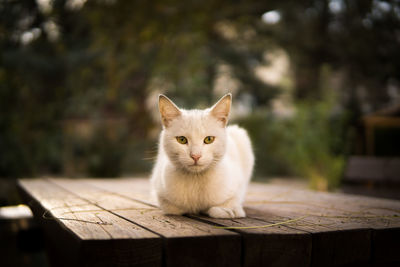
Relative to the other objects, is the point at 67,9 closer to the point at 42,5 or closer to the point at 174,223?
the point at 42,5

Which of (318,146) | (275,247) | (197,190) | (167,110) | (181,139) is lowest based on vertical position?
(275,247)

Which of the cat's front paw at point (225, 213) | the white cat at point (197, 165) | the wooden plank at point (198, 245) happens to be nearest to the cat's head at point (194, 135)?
the white cat at point (197, 165)

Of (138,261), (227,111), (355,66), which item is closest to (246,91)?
(355,66)

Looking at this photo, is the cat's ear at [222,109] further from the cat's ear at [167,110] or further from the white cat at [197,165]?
the cat's ear at [167,110]

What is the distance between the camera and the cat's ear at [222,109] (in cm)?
205

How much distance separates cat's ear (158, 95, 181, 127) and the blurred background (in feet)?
16.2

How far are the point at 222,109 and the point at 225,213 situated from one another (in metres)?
0.60

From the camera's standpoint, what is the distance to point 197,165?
1.92 meters

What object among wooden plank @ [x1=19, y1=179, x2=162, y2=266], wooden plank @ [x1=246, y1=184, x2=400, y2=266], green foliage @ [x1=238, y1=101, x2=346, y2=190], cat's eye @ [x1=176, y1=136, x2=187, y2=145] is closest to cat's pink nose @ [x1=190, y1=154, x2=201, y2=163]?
cat's eye @ [x1=176, y1=136, x2=187, y2=145]

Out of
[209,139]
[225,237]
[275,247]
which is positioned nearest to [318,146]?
[209,139]

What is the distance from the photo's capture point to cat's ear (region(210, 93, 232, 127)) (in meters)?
2.05

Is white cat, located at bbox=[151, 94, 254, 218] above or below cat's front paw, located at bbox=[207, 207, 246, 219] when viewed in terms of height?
above

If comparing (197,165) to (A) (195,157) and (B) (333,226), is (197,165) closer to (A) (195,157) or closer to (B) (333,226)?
(A) (195,157)

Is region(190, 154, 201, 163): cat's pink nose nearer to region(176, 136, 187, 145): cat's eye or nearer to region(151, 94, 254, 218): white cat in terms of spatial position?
region(151, 94, 254, 218): white cat
